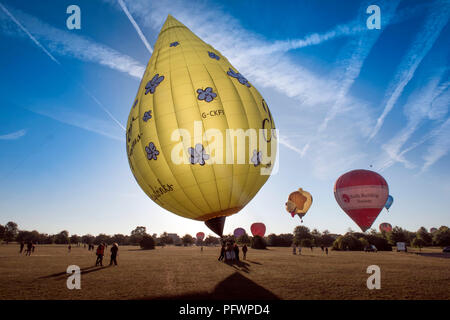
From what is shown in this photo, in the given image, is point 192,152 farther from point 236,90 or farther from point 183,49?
point 183,49

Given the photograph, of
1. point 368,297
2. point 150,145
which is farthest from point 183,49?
point 368,297

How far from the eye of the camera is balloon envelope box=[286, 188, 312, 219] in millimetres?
50562

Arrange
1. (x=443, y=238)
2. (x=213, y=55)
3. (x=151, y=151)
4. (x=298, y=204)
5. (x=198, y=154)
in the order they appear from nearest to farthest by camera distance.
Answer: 1. (x=198, y=154)
2. (x=151, y=151)
3. (x=213, y=55)
4. (x=298, y=204)
5. (x=443, y=238)

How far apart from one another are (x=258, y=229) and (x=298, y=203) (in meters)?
15.4

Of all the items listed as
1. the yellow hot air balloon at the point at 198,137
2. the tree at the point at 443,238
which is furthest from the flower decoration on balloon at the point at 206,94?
the tree at the point at 443,238

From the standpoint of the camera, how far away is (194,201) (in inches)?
405

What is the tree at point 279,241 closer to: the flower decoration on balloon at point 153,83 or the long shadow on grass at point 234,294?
the long shadow on grass at point 234,294

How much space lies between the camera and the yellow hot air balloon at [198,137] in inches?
378

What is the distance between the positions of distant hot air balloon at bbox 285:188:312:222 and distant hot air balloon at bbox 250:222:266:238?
12798 millimetres

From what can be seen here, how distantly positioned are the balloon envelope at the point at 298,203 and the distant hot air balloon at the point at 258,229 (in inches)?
504

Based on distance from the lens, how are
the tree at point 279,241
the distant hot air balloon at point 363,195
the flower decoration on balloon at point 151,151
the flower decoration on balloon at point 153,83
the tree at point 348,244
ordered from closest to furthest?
the flower decoration on balloon at point 151,151
the flower decoration on balloon at point 153,83
the distant hot air balloon at point 363,195
the tree at point 348,244
the tree at point 279,241

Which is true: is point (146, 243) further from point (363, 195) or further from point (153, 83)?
point (153, 83)

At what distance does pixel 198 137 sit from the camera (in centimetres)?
945

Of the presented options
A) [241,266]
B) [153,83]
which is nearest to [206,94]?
[153,83]
